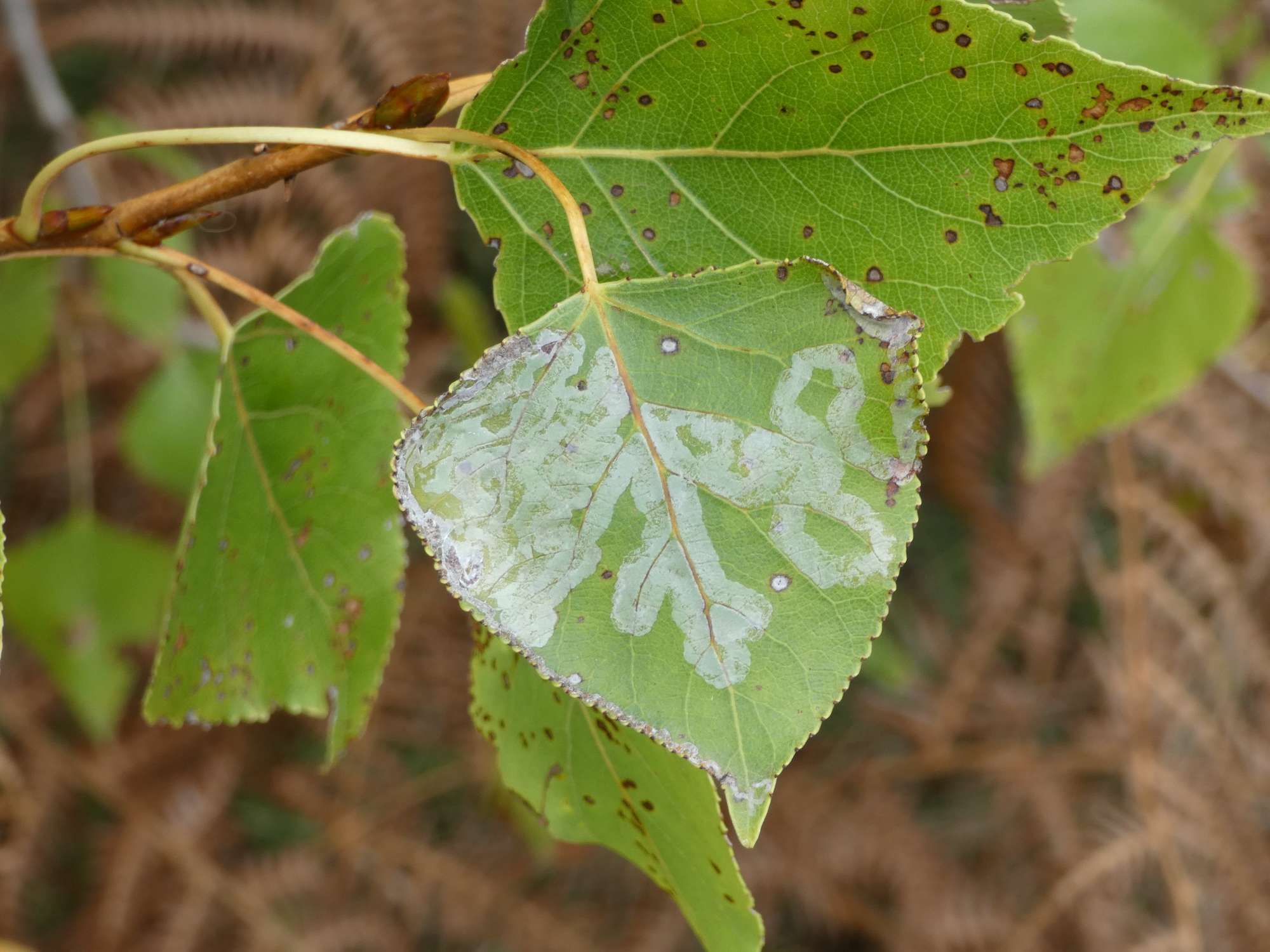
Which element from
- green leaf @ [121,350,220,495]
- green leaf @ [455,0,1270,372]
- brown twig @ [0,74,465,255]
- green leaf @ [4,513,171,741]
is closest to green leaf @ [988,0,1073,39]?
green leaf @ [455,0,1270,372]

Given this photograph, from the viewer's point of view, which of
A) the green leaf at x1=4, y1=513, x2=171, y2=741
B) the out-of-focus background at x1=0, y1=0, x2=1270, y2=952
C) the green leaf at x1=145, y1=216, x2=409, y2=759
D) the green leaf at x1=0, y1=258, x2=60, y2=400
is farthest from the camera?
the out-of-focus background at x1=0, y1=0, x2=1270, y2=952

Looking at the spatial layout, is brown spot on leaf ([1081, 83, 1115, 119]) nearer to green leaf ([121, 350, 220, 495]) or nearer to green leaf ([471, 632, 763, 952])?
green leaf ([471, 632, 763, 952])

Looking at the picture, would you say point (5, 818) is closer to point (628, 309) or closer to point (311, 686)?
point (311, 686)

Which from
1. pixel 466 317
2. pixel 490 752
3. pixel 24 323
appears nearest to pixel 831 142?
pixel 24 323

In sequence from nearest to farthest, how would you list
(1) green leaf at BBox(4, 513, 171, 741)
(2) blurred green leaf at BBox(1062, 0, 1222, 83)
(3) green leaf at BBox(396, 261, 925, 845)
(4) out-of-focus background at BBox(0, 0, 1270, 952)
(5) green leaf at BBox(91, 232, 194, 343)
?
(3) green leaf at BBox(396, 261, 925, 845)
(2) blurred green leaf at BBox(1062, 0, 1222, 83)
(5) green leaf at BBox(91, 232, 194, 343)
(1) green leaf at BBox(4, 513, 171, 741)
(4) out-of-focus background at BBox(0, 0, 1270, 952)

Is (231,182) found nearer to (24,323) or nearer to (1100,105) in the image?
(1100,105)

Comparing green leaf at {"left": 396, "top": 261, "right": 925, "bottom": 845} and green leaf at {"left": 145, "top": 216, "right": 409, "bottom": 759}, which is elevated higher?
green leaf at {"left": 396, "top": 261, "right": 925, "bottom": 845}
